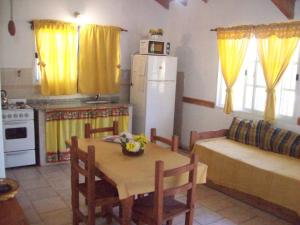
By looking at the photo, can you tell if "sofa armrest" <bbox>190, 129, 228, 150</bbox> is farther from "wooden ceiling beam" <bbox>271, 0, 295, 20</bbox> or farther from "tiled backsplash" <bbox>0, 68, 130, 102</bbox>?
"tiled backsplash" <bbox>0, 68, 130, 102</bbox>

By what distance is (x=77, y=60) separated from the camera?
4797 millimetres

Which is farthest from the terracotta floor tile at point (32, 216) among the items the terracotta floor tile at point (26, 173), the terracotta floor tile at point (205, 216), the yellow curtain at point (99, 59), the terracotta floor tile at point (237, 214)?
the yellow curtain at point (99, 59)

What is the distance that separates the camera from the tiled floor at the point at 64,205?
9.87ft

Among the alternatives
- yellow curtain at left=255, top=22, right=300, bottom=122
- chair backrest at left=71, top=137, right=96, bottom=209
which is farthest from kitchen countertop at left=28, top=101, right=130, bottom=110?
yellow curtain at left=255, top=22, right=300, bottom=122

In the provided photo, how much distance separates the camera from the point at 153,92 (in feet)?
16.2

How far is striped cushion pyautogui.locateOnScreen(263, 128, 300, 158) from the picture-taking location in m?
3.54

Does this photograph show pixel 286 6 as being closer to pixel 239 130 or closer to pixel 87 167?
pixel 239 130

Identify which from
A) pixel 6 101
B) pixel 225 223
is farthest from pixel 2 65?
pixel 225 223

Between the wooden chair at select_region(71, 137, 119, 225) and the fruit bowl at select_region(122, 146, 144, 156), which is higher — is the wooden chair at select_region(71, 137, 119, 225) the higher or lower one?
the lower one

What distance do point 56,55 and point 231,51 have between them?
254cm

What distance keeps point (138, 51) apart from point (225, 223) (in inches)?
132

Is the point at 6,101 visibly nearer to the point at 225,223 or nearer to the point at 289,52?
the point at 225,223

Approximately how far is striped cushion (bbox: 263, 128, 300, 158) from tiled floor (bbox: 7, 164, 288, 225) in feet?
2.62

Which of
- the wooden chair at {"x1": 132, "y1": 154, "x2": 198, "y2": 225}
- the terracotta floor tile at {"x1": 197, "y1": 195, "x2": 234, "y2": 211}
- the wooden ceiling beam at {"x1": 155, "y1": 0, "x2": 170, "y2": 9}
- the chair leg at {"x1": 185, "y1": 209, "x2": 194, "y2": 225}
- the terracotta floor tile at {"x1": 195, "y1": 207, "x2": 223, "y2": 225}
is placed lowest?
the terracotta floor tile at {"x1": 195, "y1": 207, "x2": 223, "y2": 225}
